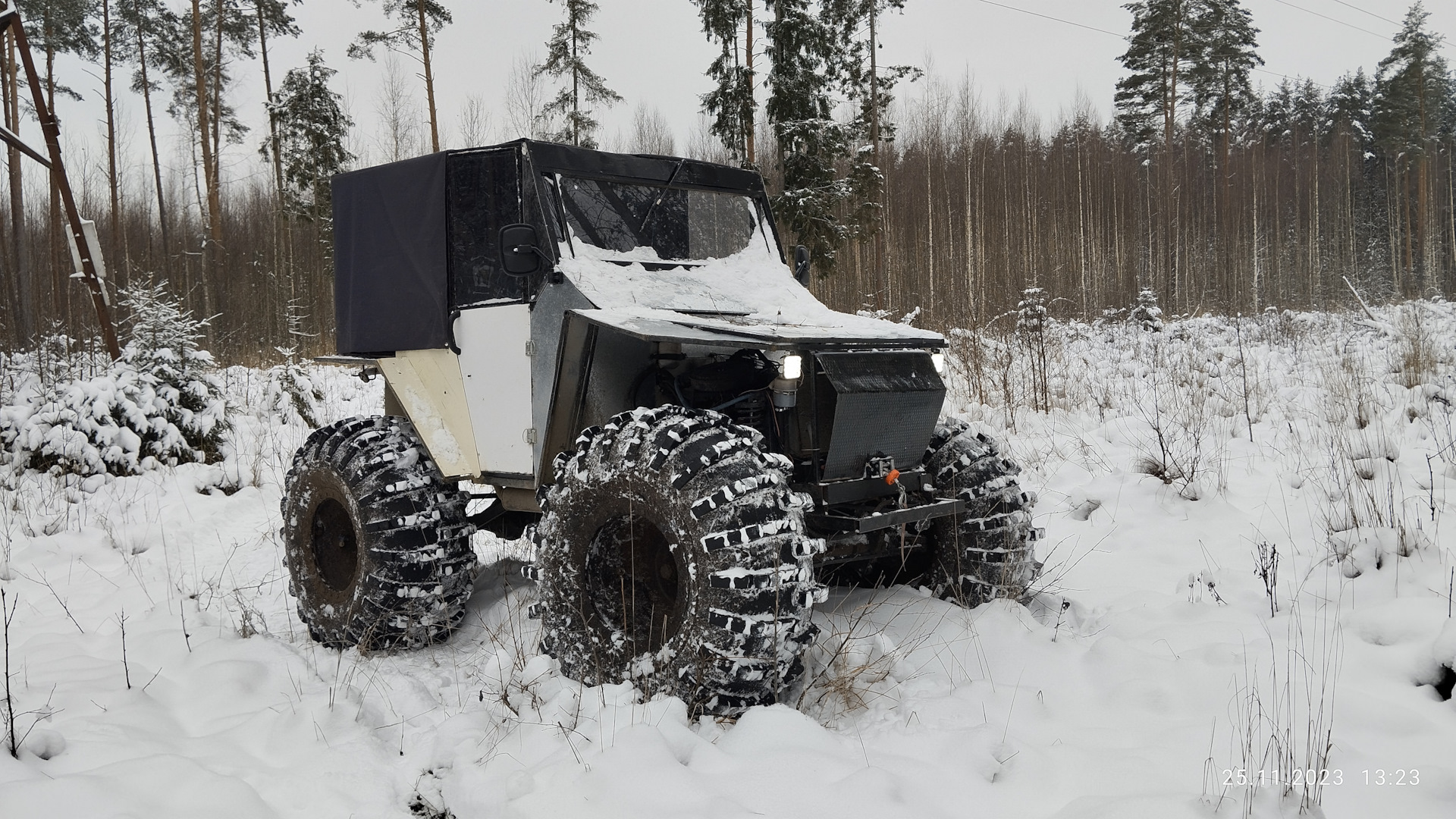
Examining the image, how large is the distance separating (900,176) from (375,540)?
33.9 metres

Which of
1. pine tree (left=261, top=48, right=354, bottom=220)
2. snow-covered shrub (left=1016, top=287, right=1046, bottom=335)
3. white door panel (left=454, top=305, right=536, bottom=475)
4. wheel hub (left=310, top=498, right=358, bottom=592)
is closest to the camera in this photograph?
white door panel (left=454, top=305, right=536, bottom=475)

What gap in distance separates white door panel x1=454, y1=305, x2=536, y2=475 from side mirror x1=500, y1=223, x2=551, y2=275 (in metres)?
0.28

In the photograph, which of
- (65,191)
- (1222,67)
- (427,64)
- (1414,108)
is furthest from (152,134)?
(1414,108)

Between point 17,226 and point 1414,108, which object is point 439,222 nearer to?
point 17,226

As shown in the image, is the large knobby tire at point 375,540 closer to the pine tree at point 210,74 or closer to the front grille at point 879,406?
the front grille at point 879,406

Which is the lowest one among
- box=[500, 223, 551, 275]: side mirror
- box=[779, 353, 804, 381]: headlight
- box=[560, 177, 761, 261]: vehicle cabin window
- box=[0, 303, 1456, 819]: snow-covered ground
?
box=[0, 303, 1456, 819]: snow-covered ground

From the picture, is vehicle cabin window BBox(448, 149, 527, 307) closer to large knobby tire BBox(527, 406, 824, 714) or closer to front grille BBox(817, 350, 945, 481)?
large knobby tire BBox(527, 406, 824, 714)

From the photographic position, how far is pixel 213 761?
10.9ft

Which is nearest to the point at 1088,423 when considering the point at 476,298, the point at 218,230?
the point at 476,298

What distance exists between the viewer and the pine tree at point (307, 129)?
2338 centimetres

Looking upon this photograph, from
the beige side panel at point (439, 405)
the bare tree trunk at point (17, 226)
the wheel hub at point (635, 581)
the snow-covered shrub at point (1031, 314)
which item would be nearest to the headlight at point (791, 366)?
the wheel hub at point (635, 581)

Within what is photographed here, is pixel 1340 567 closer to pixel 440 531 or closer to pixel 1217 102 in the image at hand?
pixel 440 531

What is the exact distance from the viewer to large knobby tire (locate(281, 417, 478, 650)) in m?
4.55

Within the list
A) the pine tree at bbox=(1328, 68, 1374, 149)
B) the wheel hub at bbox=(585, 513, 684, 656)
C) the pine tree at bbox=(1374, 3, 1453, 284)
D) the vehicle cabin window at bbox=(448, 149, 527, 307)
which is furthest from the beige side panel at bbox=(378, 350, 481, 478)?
the pine tree at bbox=(1328, 68, 1374, 149)
